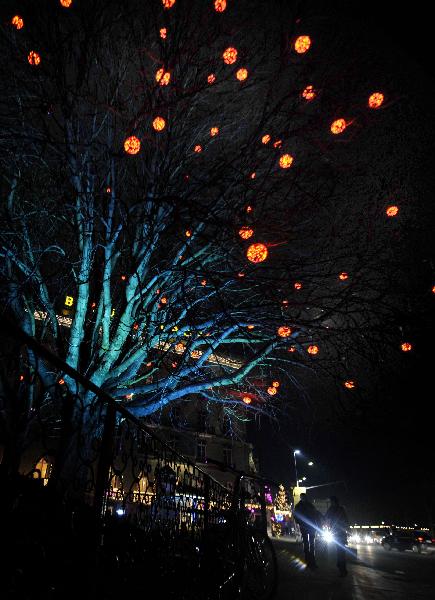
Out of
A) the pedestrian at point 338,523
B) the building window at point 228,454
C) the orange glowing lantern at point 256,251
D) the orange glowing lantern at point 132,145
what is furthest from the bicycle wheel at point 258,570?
the building window at point 228,454

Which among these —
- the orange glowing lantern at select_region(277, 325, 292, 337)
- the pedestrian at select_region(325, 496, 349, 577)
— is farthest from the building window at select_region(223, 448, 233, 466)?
the orange glowing lantern at select_region(277, 325, 292, 337)

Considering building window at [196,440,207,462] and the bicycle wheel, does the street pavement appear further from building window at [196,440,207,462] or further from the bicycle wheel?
building window at [196,440,207,462]

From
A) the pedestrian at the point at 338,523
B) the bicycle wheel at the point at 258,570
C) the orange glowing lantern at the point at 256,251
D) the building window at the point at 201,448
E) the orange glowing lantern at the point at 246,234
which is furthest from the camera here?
the building window at the point at 201,448

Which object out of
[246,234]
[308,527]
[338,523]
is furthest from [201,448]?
[246,234]

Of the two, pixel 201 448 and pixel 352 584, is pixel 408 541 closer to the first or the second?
pixel 201 448

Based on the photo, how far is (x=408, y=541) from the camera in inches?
1065

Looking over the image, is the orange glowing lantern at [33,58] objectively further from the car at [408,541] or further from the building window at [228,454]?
the building window at [228,454]

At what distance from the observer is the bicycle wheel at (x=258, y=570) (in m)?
5.74

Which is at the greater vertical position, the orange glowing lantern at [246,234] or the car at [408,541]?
the orange glowing lantern at [246,234]

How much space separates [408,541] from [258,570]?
27892 mm

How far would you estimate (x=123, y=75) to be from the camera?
819 centimetres

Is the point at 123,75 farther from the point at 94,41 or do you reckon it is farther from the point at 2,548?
the point at 2,548

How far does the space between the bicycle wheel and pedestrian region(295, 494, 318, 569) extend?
6.52 feet

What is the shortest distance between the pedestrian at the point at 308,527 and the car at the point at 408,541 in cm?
2330
